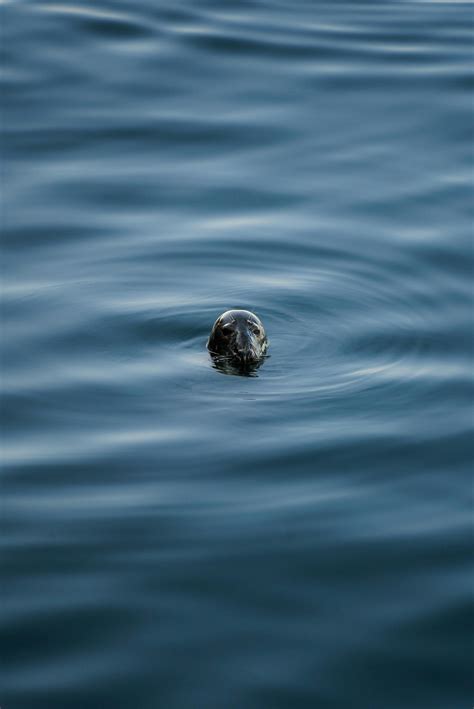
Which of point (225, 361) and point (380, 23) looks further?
point (380, 23)

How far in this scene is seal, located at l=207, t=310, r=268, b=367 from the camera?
36.0 feet

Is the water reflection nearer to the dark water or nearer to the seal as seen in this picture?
the seal

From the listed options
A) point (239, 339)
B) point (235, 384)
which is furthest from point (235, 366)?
point (235, 384)

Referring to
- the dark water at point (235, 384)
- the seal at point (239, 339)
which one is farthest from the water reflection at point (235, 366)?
the dark water at point (235, 384)

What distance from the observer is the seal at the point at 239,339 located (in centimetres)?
1096

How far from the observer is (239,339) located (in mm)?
10953

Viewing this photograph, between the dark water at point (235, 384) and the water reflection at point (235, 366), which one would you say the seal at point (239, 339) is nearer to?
the water reflection at point (235, 366)

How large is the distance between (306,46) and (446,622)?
1575 centimetres

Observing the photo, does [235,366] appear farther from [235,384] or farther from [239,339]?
[235,384]

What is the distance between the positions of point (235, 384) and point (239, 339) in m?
0.43

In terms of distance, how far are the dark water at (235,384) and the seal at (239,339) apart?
0.59ft

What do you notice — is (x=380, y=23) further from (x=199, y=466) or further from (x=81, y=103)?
(x=199, y=466)

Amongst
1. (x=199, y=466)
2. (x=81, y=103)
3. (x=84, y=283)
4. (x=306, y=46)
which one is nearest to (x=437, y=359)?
(x=199, y=466)

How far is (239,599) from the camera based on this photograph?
7.66m
